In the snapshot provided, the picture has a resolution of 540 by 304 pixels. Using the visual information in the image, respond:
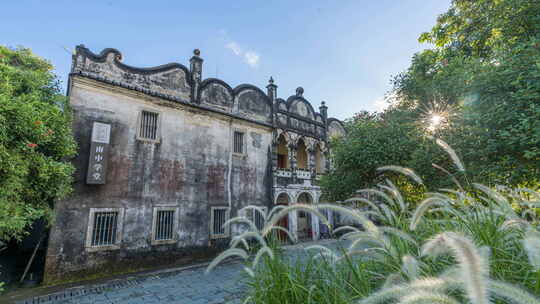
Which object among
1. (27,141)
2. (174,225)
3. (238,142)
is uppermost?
(238,142)

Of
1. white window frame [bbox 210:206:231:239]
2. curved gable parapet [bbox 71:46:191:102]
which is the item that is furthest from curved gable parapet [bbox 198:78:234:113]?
white window frame [bbox 210:206:231:239]

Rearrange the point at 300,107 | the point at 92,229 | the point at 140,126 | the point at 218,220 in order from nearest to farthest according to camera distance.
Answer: the point at 92,229, the point at 140,126, the point at 218,220, the point at 300,107

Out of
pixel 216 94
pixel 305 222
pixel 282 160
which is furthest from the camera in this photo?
pixel 282 160

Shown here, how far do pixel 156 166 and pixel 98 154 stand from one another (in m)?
2.33

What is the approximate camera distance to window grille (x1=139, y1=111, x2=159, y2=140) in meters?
11.4

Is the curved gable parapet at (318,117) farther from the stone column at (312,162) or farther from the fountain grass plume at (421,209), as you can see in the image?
the fountain grass plume at (421,209)

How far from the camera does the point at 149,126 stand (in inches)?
459

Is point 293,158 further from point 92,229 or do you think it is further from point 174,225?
point 92,229

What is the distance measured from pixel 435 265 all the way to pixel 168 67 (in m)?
13.4

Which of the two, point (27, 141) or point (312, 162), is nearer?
point (27, 141)

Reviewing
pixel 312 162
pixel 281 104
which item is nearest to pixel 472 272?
pixel 281 104

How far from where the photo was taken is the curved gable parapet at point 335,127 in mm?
20719

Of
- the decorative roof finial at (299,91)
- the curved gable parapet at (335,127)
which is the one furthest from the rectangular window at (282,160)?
the decorative roof finial at (299,91)

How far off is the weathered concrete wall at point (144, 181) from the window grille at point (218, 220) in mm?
337
